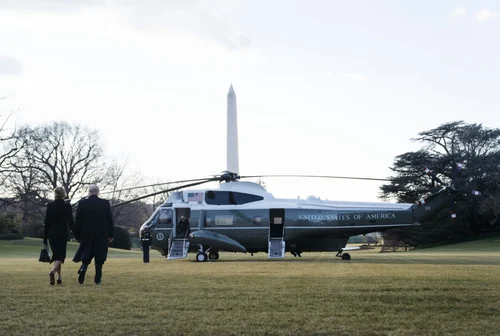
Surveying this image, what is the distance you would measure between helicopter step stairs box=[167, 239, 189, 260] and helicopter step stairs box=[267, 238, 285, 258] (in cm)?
341

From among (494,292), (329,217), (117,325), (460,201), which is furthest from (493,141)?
(117,325)

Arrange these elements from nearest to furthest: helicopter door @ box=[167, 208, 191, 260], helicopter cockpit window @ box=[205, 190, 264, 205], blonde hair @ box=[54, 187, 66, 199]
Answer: blonde hair @ box=[54, 187, 66, 199] → helicopter door @ box=[167, 208, 191, 260] → helicopter cockpit window @ box=[205, 190, 264, 205]

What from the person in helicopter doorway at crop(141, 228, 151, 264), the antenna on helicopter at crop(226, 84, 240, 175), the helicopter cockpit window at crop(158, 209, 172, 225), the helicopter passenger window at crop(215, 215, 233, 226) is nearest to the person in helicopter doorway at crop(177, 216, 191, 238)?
the helicopter cockpit window at crop(158, 209, 172, 225)

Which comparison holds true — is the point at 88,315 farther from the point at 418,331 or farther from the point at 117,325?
the point at 418,331

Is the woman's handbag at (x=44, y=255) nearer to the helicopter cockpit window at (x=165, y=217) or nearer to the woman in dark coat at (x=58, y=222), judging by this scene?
the woman in dark coat at (x=58, y=222)

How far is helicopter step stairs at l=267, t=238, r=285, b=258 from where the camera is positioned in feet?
80.0

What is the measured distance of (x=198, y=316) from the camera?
6.85 m

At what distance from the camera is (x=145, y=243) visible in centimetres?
2386

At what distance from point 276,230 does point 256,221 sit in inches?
37.1

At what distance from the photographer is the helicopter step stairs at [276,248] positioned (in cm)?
2439

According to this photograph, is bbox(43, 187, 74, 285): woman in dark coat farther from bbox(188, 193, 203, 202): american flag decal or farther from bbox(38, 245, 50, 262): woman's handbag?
bbox(188, 193, 203, 202): american flag decal

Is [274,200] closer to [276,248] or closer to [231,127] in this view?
[276,248]

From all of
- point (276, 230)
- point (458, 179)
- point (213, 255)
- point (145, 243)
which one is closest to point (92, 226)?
point (145, 243)

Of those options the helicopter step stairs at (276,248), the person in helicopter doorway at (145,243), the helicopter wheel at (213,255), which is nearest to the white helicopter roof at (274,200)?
the helicopter step stairs at (276,248)
